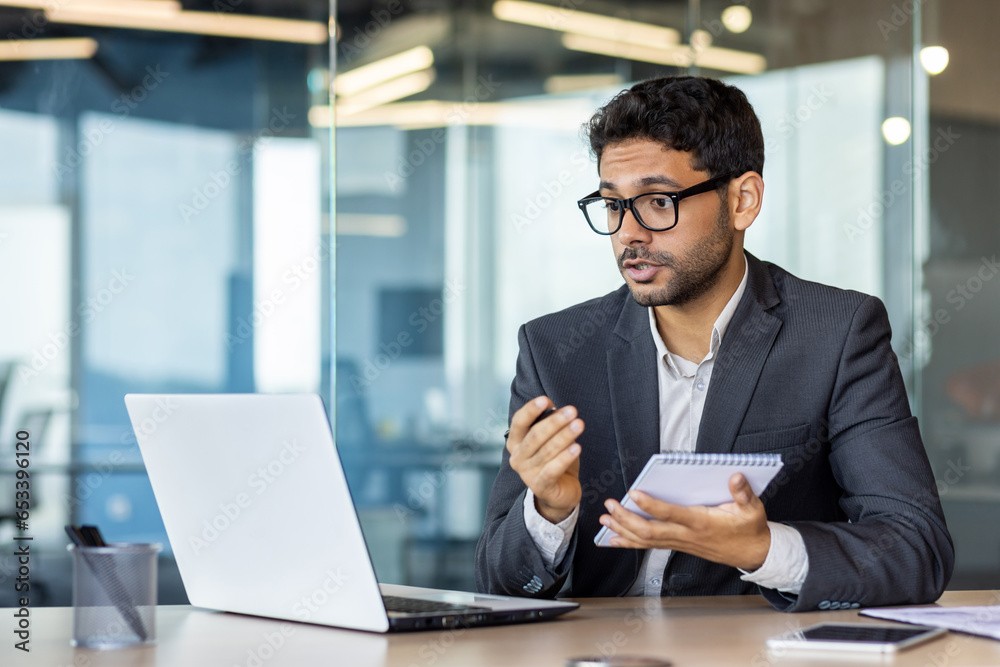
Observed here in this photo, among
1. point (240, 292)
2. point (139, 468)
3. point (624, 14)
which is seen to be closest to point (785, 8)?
point (624, 14)

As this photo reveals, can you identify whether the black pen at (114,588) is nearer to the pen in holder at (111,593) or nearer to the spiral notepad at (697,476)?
the pen in holder at (111,593)

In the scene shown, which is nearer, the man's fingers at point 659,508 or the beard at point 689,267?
the man's fingers at point 659,508

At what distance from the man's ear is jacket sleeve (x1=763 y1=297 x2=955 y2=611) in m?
0.28

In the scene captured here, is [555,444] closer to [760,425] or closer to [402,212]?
[760,425]

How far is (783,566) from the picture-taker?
1.73 meters

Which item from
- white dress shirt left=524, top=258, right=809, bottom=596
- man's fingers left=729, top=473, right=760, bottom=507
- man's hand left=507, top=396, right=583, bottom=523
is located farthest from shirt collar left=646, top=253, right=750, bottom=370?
man's fingers left=729, top=473, right=760, bottom=507

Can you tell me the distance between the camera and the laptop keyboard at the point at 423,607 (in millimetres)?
1548

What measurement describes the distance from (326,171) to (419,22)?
2.27 ft

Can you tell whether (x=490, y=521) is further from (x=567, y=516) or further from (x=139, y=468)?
(x=139, y=468)

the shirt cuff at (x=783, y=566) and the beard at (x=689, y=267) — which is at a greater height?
the beard at (x=689, y=267)

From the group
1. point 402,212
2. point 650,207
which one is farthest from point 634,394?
point 402,212

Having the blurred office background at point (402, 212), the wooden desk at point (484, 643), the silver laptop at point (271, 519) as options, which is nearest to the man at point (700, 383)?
the wooden desk at point (484, 643)

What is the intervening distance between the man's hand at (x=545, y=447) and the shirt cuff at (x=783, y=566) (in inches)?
11.8

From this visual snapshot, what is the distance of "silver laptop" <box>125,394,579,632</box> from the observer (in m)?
1.40
